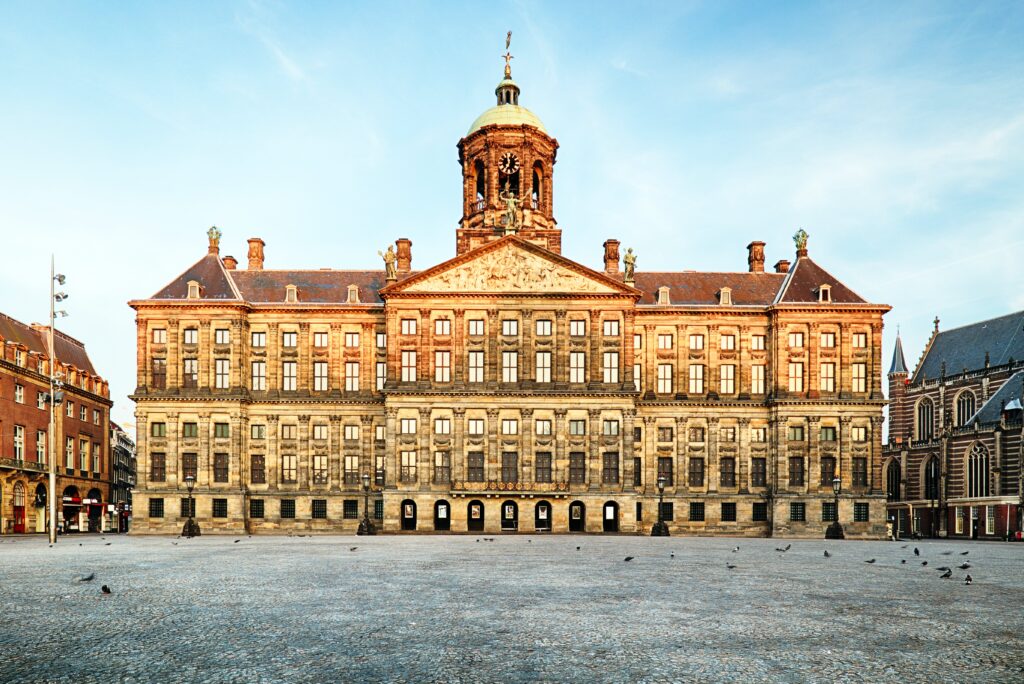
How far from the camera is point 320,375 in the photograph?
219 ft

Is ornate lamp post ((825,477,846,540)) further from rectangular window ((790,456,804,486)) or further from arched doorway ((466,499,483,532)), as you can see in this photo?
arched doorway ((466,499,483,532))

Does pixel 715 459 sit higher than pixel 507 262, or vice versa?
pixel 507 262

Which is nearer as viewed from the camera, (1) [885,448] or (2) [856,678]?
(2) [856,678]

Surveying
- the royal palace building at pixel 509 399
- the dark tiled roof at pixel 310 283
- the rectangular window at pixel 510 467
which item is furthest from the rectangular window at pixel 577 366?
the dark tiled roof at pixel 310 283

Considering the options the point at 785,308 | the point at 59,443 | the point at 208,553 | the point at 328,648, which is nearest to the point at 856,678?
the point at 328,648

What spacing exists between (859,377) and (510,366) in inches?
1077

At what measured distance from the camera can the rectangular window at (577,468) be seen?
205 feet

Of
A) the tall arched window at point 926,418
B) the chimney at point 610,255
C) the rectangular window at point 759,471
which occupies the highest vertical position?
the chimney at point 610,255

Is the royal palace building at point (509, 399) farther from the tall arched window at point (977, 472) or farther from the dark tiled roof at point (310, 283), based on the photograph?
the tall arched window at point (977, 472)

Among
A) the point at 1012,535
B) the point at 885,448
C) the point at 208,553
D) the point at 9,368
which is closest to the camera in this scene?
the point at 208,553

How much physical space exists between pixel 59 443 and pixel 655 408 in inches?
1957

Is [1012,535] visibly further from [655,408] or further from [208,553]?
[208,553]

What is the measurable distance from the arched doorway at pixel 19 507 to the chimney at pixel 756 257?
199 ft

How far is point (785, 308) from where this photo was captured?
217 feet
